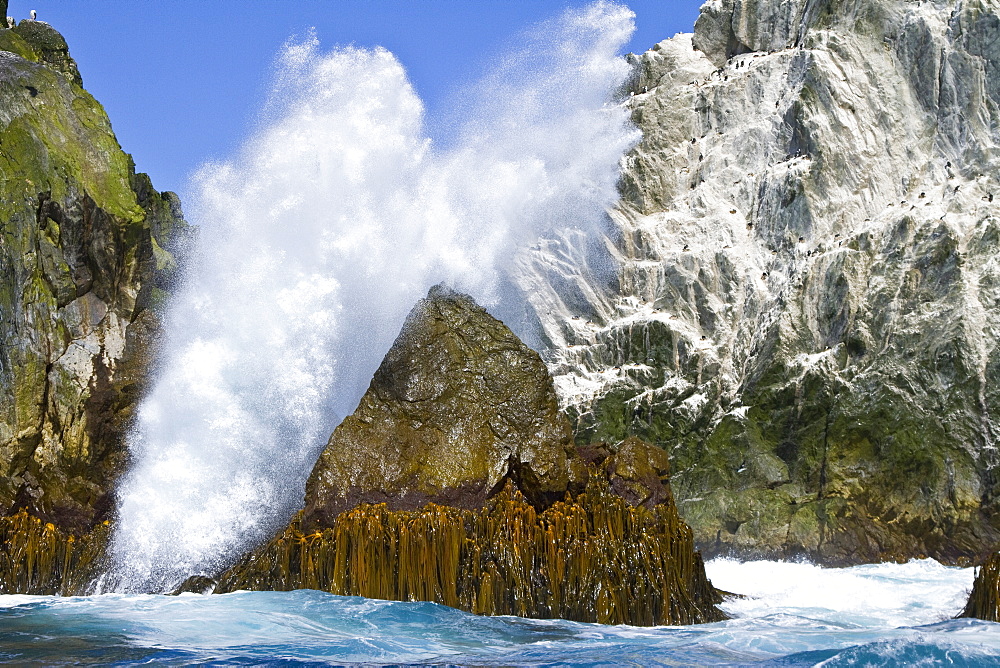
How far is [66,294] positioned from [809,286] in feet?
51.7

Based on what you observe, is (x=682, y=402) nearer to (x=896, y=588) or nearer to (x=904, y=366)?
(x=904, y=366)

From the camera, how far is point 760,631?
869cm

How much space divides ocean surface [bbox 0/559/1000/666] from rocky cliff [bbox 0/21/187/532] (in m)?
3.71

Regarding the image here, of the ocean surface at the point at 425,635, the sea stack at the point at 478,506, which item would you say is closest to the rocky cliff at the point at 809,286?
the sea stack at the point at 478,506

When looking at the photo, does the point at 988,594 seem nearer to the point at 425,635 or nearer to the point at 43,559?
the point at 425,635

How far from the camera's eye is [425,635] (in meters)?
8.10

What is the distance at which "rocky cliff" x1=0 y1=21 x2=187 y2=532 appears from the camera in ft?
43.7

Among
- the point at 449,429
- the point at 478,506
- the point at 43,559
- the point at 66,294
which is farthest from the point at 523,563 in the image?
the point at 66,294

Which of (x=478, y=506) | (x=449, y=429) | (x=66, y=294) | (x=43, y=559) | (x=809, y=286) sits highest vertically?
(x=809, y=286)

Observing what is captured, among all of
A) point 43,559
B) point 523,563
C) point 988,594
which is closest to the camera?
point 988,594

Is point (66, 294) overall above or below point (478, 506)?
above

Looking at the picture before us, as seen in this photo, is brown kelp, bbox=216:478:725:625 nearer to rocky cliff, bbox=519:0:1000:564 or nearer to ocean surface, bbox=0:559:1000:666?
ocean surface, bbox=0:559:1000:666

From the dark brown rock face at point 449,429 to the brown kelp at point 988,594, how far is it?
194 inches

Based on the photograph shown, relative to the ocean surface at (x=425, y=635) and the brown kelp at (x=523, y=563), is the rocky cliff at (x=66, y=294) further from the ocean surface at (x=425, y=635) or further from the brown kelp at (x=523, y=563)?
A: the brown kelp at (x=523, y=563)
